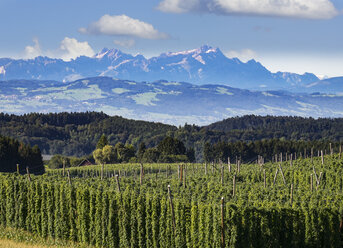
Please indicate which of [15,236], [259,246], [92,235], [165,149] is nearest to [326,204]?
[259,246]

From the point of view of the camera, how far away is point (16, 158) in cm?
12812

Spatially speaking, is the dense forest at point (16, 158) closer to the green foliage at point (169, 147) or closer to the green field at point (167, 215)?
the green foliage at point (169, 147)

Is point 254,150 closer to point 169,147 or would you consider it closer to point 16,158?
point 169,147

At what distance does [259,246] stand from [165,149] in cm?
13261

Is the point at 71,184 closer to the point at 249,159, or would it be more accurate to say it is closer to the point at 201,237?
the point at 201,237

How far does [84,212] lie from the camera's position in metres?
36.2

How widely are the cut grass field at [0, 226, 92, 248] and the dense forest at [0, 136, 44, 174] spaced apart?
88550mm

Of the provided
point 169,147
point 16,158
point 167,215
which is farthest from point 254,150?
point 167,215

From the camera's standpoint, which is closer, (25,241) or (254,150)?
(25,241)

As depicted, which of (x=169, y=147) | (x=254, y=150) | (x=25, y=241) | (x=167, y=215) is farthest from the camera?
Result: (x=254, y=150)

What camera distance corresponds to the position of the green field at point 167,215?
30641mm

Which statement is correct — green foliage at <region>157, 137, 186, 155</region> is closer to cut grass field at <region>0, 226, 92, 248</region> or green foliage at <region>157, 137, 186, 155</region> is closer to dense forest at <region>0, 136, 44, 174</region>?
dense forest at <region>0, 136, 44, 174</region>

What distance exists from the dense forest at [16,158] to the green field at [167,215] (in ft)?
286

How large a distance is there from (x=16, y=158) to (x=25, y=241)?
96977 millimetres
